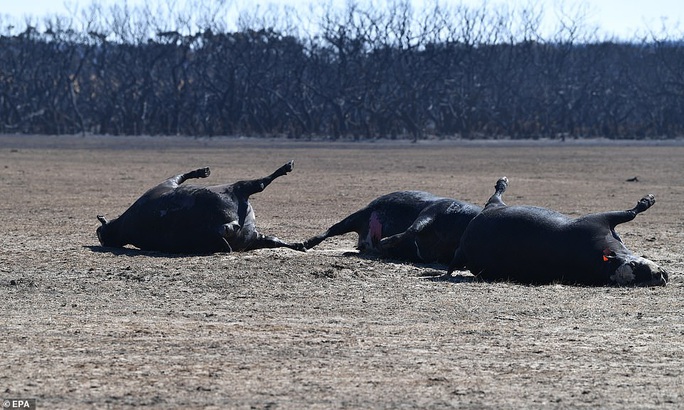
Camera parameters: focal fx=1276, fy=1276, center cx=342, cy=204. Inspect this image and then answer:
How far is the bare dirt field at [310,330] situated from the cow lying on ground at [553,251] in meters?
0.20

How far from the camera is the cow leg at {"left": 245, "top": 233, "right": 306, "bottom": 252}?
503 inches

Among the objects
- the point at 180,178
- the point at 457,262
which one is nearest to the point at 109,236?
the point at 180,178

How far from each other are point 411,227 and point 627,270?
234cm

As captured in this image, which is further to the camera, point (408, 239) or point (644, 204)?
point (408, 239)

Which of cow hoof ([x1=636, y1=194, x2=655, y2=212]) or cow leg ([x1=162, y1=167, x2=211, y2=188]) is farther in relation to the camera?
cow leg ([x1=162, y1=167, x2=211, y2=188])

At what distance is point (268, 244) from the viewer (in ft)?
42.3

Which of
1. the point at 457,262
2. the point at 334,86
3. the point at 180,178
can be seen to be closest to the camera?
the point at 457,262

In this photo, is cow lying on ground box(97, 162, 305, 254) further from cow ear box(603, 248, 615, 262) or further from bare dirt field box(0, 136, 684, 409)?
cow ear box(603, 248, 615, 262)

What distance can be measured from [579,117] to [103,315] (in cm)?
5765

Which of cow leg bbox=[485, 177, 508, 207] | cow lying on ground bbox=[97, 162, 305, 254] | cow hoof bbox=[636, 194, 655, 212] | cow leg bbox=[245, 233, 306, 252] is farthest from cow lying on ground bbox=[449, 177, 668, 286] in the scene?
cow lying on ground bbox=[97, 162, 305, 254]

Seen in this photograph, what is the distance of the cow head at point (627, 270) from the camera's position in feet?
34.7

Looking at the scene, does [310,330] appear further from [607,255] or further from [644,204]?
[644,204]

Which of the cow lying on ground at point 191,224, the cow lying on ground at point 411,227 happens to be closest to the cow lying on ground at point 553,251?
the cow lying on ground at point 411,227

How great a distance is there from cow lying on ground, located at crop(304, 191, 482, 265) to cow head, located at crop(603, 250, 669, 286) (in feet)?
6.11
